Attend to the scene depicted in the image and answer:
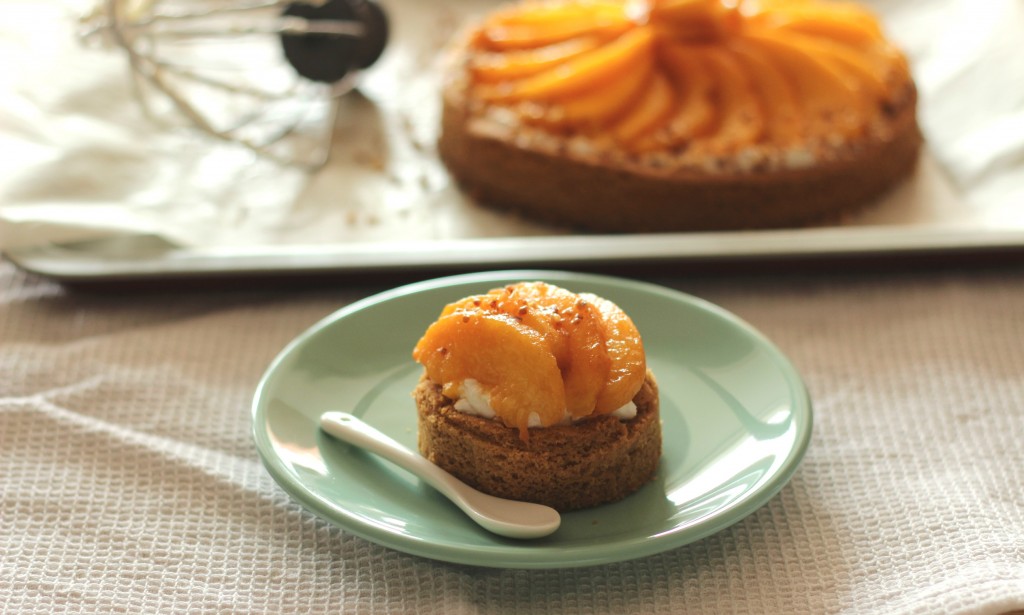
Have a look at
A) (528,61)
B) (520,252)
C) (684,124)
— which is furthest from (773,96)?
(520,252)

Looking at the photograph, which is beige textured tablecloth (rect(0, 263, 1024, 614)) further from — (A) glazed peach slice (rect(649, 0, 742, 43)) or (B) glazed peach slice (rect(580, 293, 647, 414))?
(A) glazed peach slice (rect(649, 0, 742, 43))

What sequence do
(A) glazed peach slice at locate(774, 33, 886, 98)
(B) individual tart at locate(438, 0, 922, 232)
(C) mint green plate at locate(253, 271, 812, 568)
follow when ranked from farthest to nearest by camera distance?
(A) glazed peach slice at locate(774, 33, 886, 98) → (B) individual tart at locate(438, 0, 922, 232) → (C) mint green plate at locate(253, 271, 812, 568)

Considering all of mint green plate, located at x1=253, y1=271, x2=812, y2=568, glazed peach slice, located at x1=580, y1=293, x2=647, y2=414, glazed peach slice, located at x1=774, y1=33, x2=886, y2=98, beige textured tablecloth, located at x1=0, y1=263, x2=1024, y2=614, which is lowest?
beige textured tablecloth, located at x1=0, y1=263, x2=1024, y2=614

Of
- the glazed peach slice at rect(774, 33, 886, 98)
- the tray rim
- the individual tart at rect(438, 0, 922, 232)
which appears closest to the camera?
the tray rim

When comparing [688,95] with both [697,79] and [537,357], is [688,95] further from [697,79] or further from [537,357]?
[537,357]

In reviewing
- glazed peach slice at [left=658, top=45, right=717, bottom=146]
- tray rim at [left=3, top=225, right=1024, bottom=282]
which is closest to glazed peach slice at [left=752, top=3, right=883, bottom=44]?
glazed peach slice at [left=658, top=45, right=717, bottom=146]

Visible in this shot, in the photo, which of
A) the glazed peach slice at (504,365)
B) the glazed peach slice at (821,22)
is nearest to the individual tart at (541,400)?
the glazed peach slice at (504,365)

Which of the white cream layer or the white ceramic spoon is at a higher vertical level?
the white cream layer

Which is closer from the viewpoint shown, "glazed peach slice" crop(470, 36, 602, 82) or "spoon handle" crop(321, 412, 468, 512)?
"spoon handle" crop(321, 412, 468, 512)
